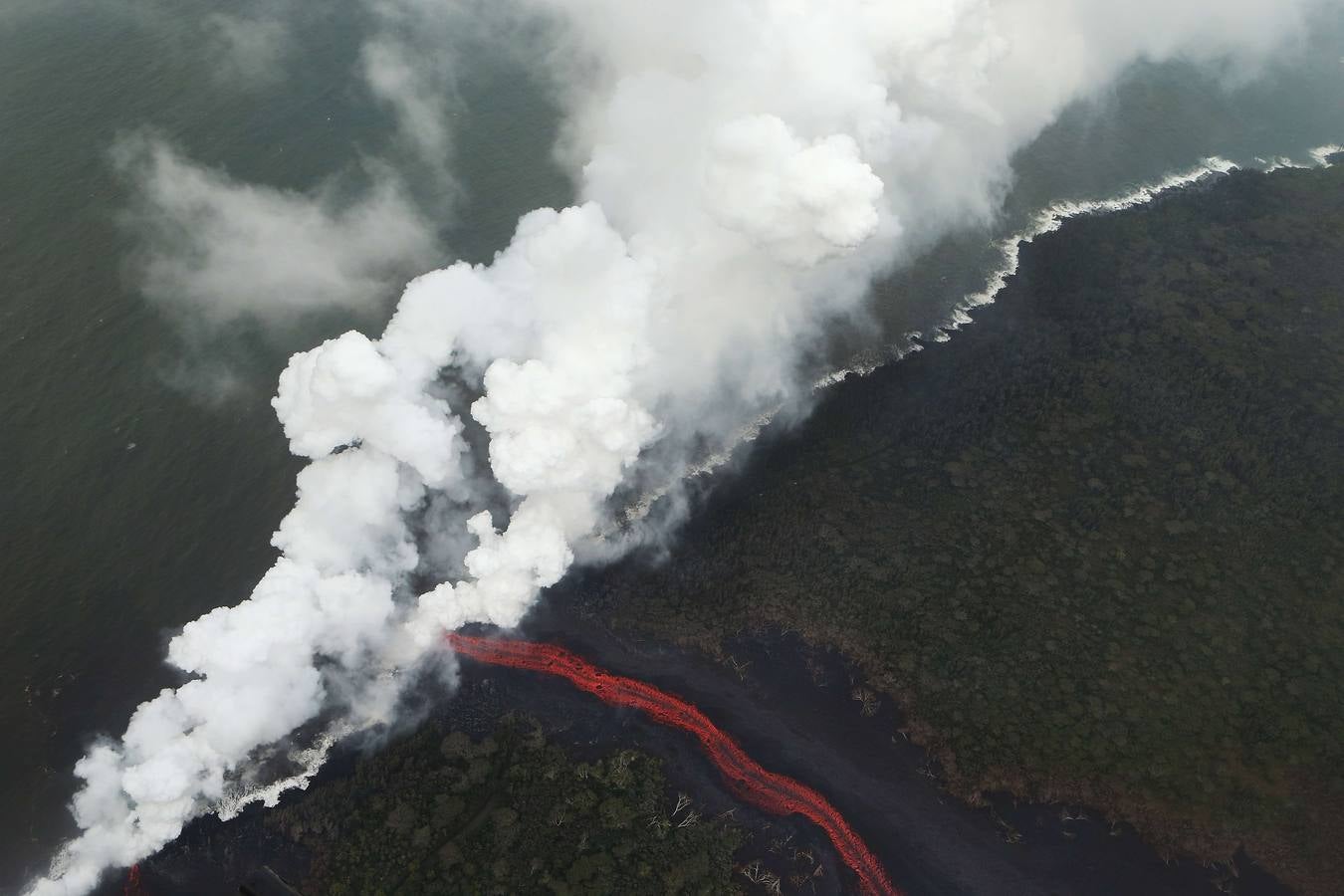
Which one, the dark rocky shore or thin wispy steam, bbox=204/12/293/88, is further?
thin wispy steam, bbox=204/12/293/88

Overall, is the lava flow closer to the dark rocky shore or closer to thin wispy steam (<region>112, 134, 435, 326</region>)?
the dark rocky shore

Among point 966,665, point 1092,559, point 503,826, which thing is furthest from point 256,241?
point 1092,559

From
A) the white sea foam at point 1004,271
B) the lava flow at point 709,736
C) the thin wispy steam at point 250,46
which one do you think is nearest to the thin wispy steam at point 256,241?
the thin wispy steam at point 250,46

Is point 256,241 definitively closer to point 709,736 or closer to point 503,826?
point 503,826

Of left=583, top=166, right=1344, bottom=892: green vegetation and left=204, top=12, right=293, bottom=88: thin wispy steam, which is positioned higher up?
left=204, top=12, right=293, bottom=88: thin wispy steam

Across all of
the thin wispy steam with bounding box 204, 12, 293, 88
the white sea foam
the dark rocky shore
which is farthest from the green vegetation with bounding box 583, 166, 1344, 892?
the thin wispy steam with bounding box 204, 12, 293, 88
